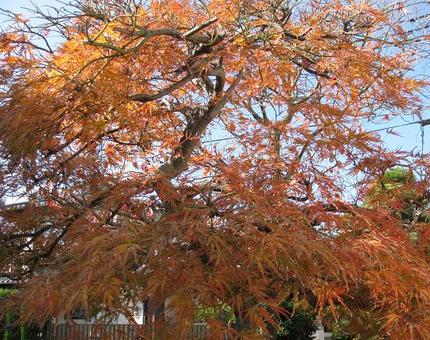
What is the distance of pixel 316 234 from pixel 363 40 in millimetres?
2492

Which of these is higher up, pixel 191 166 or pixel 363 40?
pixel 363 40

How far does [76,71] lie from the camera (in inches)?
164

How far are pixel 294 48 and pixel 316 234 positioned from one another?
178 cm

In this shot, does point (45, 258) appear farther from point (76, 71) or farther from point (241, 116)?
point (241, 116)

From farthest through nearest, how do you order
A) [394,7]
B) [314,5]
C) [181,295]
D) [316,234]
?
1. [394,7]
2. [314,5]
3. [316,234]
4. [181,295]

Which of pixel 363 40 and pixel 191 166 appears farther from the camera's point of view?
pixel 363 40

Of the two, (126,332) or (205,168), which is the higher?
(205,168)

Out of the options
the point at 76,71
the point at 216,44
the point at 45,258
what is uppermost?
the point at 216,44

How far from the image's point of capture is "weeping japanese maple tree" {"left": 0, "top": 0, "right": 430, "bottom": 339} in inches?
121

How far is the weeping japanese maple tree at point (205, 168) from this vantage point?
3078 mm

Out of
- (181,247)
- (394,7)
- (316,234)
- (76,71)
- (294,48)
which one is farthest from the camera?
(394,7)

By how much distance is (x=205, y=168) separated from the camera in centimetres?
451

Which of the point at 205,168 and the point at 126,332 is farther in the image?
the point at 205,168

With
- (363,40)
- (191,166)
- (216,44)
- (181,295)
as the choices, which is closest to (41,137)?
(191,166)
